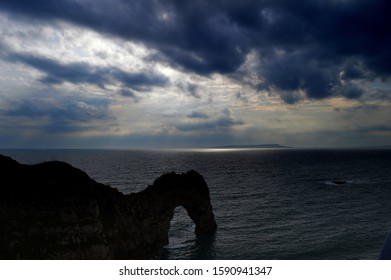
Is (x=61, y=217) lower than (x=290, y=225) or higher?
higher

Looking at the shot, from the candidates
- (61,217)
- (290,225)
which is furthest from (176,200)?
(290,225)

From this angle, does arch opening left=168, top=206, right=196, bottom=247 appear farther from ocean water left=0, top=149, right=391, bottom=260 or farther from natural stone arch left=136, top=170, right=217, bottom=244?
natural stone arch left=136, top=170, right=217, bottom=244

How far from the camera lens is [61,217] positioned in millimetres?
24156

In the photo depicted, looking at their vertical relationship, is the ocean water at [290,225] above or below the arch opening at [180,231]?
above

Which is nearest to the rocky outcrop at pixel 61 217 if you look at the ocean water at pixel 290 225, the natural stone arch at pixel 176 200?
the natural stone arch at pixel 176 200

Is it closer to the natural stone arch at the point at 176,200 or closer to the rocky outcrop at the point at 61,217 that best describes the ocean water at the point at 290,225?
the natural stone arch at the point at 176,200

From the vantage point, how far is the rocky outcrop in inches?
922

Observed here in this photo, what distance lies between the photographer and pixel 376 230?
41.8 m

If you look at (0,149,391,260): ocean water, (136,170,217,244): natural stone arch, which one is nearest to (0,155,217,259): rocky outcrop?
(136,170,217,244): natural stone arch

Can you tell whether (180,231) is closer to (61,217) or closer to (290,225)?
(290,225)

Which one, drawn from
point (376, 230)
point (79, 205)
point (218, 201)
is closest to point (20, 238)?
point (79, 205)

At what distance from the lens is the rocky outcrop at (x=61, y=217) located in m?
23.4
